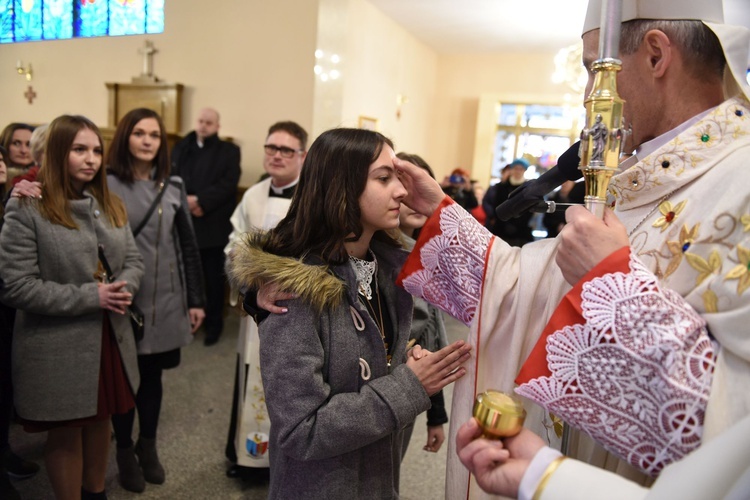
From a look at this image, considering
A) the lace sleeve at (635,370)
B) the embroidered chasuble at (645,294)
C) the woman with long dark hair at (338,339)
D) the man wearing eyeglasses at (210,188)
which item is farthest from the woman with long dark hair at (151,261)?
the lace sleeve at (635,370)

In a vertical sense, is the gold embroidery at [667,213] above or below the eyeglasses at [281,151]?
below

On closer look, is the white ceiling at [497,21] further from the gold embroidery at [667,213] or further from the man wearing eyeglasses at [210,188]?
the gold embroidery at [667,213]

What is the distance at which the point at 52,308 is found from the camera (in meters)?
1.85

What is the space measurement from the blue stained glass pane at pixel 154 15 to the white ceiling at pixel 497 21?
190 inches

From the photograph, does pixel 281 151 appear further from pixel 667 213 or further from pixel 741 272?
pixel 741 272

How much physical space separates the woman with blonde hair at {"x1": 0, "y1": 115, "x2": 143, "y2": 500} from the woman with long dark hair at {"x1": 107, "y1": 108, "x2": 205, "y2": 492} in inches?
9.8

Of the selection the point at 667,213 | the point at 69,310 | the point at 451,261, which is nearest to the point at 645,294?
the point at 667,213

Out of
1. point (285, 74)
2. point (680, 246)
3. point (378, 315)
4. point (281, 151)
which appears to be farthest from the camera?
point (285, 74)

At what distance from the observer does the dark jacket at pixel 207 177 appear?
4.34 meters

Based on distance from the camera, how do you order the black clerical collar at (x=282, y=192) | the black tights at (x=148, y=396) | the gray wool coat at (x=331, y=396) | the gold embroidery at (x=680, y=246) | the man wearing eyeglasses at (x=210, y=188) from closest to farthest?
the gold embroidery at (x=680, y=246) → the gray wool coat at (x=331, y=396) → the black tights at (x=148, y=396) → the black clerical collar at (x=282, y=192) → the man wearing eyeglasses at (x=210, y=188)

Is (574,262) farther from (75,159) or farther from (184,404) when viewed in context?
(184,404)

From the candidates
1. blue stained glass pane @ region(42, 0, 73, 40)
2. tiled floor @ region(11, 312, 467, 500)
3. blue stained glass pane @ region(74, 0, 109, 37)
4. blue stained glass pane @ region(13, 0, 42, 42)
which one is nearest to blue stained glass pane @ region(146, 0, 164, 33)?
blue stained glass pane @ region(74, 0, 109, 37)

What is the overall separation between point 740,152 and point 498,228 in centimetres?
464

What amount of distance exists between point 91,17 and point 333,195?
4.09 ft
